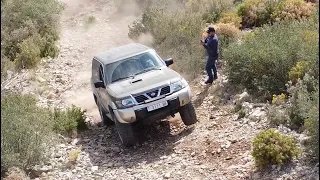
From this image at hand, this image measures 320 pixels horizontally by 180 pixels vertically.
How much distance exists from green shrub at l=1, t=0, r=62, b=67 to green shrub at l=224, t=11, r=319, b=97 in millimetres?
7764

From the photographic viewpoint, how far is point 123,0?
Answer: 25.5 m

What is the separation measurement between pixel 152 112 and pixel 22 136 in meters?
2.49

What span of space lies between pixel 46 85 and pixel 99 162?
6.27 m

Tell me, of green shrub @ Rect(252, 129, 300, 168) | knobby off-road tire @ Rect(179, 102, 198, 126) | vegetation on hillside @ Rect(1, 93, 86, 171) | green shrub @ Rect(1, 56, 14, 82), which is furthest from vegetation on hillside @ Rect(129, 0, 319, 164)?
green shrub @ Rect(1, 56, 14, 82)

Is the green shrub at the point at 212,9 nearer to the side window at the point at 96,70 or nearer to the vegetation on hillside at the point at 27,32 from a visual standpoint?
the vegetation on hillside at the point at 27,32

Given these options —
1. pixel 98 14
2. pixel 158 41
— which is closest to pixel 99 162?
pixel 158 41

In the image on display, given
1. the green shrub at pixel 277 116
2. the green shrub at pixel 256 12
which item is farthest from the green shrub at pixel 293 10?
the green shrub at pixel 277 116

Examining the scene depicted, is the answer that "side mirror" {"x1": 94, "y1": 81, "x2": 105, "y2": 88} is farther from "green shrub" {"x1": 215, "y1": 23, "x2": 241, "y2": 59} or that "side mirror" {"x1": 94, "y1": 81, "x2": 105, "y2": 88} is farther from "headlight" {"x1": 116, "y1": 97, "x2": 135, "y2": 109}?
"green shrub" {"x1": 215, "y1": 23, "x2": 241, "y2": 59}

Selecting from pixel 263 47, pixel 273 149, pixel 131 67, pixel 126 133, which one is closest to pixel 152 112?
pixel 126 133

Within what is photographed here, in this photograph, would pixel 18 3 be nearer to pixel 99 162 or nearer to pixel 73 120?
pixel 73 120

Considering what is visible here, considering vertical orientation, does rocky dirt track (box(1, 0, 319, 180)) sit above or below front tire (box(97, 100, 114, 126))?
below

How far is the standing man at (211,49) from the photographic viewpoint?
488 inches

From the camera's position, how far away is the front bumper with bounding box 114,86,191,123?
9.87 meters

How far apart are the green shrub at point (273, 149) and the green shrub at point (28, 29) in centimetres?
1066
